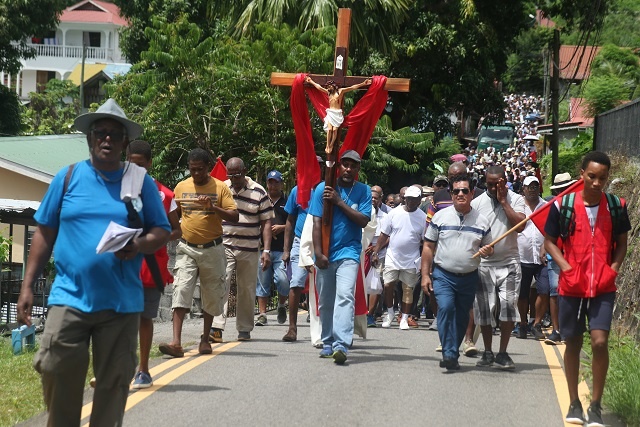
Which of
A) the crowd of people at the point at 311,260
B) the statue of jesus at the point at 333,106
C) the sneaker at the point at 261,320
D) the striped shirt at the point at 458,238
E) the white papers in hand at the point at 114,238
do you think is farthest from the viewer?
the sneaker at the point at 261,320

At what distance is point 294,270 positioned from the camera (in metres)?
13.0

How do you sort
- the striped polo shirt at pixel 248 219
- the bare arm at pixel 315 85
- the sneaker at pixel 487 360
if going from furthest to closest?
the striped polo shirt at pixel 248 219 < the bare arm at pixel 315 85 < the sneaker at pixel 487 360

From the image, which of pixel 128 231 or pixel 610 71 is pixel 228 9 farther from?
pixel 610 71

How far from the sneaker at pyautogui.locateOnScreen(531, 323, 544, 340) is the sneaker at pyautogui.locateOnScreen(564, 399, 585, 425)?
19.2 feet

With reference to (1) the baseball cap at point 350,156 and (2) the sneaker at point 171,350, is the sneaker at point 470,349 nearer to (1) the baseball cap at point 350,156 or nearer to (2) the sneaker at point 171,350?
(1) the baseball cap at point 350,156

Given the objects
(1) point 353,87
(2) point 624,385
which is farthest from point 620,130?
(2) point 624,385

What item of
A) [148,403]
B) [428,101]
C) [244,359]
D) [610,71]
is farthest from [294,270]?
[610,71]

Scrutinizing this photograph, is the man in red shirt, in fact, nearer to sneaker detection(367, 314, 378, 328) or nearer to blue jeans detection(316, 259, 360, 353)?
blue jeans detection(316, 259, 360, 353)

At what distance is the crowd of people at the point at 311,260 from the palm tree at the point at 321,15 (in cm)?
742

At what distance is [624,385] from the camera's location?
8.43 metres

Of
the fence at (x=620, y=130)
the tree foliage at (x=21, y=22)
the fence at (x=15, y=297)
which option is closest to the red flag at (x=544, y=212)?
the fence at (x=15, y=297)

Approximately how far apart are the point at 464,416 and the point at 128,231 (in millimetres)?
3286

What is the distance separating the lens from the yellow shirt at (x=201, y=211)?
34.7 feet

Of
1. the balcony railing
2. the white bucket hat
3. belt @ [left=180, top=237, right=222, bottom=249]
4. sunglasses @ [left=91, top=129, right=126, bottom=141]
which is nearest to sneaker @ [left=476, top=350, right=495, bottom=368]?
belt @ [left=180, top=237, right=222, bottom=249]
